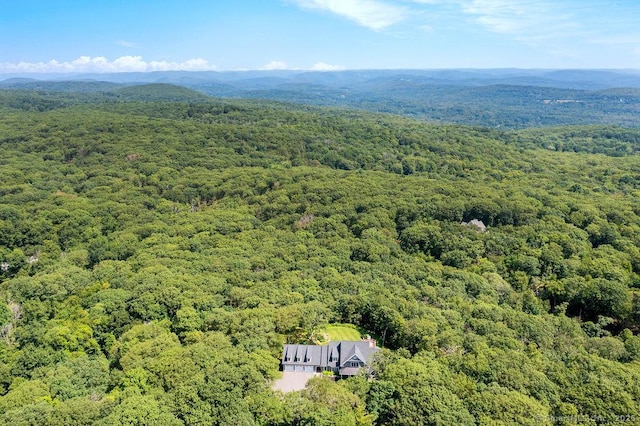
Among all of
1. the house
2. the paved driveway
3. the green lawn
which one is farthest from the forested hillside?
the house

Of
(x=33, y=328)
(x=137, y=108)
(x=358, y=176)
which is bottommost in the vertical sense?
(x=33, y=328)

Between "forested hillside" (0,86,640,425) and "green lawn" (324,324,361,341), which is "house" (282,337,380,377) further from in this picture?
"green lawn" (324,324,361,341)

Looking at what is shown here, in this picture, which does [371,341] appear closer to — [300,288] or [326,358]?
[326,358]

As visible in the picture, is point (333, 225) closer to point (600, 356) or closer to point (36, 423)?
point (600, 356)

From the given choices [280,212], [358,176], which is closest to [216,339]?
[280,212]

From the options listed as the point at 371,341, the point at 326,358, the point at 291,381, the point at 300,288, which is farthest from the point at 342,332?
the point at 291,381

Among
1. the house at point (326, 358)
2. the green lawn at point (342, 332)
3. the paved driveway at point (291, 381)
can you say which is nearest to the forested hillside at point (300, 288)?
the green lawn at point (342, 332)

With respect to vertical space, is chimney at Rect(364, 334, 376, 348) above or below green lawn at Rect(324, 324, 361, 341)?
above
